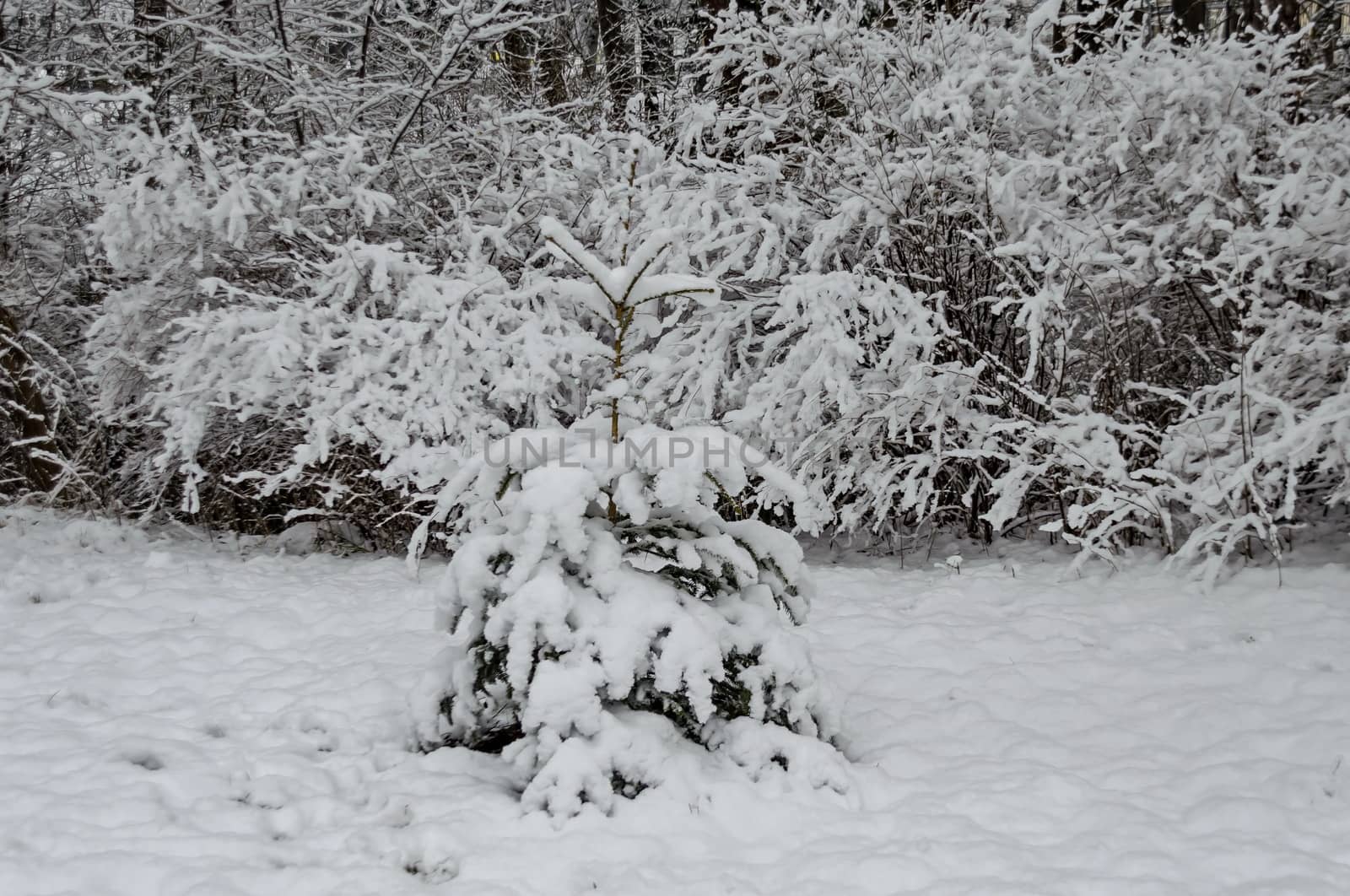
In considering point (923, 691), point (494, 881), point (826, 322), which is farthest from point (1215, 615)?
point (494, 881)

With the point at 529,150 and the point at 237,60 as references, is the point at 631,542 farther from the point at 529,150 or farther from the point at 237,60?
the point at 237,60

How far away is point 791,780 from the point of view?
8.78 feet

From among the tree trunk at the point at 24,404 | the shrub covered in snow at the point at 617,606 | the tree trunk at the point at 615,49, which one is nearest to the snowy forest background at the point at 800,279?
the tree trunk at the point at 24,404

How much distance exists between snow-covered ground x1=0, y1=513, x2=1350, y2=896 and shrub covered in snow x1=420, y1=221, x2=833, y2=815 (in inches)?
6.2

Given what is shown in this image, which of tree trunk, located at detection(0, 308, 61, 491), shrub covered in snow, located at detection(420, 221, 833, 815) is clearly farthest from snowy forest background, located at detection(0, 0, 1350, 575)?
shrub covered in snow, located at detection(420, 221, 833, 815)

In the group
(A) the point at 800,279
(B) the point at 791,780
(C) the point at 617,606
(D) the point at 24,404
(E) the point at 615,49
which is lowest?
(B) the point at 791,780

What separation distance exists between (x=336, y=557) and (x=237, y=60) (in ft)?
11.3

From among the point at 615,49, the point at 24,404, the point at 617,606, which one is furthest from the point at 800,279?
the point at 615,49

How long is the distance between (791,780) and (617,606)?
0.73 meters

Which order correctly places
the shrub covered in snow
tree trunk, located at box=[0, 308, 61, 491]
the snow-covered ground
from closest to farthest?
the snow-covered ground < the shrub covered in snow < tree trunk, located at box=[0, 308, 61, 491]

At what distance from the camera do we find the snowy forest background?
4.54m

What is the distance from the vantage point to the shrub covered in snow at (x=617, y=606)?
2.61m

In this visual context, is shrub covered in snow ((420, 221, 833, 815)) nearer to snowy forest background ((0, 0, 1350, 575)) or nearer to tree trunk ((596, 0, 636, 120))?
snowy forest background ((0, 0, 1350, 575))

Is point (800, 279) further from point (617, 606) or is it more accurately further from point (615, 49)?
point (615, 49)
